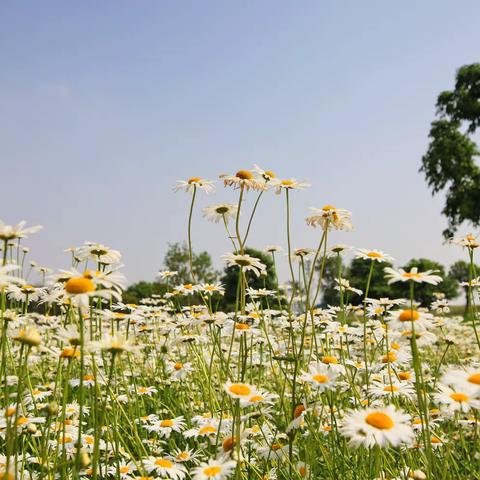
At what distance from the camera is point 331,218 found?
11.0 feet

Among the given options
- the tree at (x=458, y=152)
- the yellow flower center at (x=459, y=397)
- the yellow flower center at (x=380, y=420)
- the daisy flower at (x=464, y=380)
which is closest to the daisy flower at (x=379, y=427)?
the yellow flower center at (x=380, y=420)

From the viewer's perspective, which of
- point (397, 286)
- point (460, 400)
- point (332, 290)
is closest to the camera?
point (460, 400)

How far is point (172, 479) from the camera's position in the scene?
297 centimetres

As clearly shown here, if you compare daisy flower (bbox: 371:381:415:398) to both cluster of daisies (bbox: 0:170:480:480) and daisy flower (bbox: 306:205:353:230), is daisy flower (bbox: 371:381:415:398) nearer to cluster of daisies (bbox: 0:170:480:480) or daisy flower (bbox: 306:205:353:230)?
cluster of daisies (bbox: 0:170:480:480)

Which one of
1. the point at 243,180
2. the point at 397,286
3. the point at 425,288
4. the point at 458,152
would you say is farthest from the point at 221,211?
the point at 425,288

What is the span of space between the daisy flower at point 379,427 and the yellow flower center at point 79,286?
1.15 meters

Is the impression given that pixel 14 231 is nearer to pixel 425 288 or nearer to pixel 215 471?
pixel 215 471

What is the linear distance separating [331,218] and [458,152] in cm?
3022

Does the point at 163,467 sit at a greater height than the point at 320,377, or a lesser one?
lesser

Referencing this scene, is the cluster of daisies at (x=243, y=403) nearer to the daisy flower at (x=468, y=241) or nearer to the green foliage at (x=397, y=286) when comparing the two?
the daisy flower at (x=468, y=241)

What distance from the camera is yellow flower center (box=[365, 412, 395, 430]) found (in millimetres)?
1890

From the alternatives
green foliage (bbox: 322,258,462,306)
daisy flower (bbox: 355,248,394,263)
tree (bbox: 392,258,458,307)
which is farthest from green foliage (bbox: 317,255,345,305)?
tree (bbox: 392,258,458,307)

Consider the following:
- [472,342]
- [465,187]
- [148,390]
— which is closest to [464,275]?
[465,187]

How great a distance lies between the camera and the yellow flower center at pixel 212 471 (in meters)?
2.18
